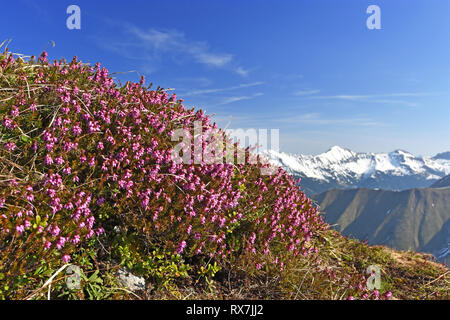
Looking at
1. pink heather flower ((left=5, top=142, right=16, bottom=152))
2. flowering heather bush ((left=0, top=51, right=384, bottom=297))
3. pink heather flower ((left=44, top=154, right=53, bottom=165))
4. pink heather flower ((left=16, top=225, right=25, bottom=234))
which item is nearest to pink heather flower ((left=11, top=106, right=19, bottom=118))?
flowering heather bush ((left=0, top=51, right=384, bottom=297))

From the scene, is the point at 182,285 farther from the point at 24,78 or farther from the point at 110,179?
the point at 24,78

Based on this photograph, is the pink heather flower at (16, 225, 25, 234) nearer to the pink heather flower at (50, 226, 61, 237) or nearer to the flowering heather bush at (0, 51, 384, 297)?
the flowering heather bush at (0, 51, 384, 297)

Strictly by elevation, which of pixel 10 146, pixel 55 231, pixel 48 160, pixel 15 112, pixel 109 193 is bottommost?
pixel 55 231

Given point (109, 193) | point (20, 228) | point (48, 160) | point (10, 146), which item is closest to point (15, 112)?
point (10, 146)

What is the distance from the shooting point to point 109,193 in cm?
424

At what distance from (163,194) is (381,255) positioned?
5.50m

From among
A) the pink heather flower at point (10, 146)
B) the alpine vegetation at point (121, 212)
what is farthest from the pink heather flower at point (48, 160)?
the pink heather flower at point (10, 146)

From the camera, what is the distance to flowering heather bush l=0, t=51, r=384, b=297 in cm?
338

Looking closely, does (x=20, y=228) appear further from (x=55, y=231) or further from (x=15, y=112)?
(x=15, y=112)

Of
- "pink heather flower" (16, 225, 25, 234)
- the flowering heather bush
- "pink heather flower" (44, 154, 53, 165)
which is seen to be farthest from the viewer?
"pink heather flower" (44, 154, 53, 165)

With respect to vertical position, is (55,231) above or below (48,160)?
below

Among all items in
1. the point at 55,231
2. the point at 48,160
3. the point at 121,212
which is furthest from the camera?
the point at 121,212

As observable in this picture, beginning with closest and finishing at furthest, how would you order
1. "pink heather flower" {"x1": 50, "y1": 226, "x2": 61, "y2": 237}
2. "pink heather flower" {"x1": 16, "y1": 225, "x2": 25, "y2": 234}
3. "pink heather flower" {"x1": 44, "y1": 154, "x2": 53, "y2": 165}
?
1. "pink heather flower" {"x1": 16, "y1": 225, "x2": 25, "y2": 234}
2. "pink heather flower" {"x1": 50, "y1": 226, "x2": 61, "y2": 237}
3. "pink heather flower" {"x1": 44, "y1": 154, "x2": 53, "y2": 165}

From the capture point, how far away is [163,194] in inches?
163
